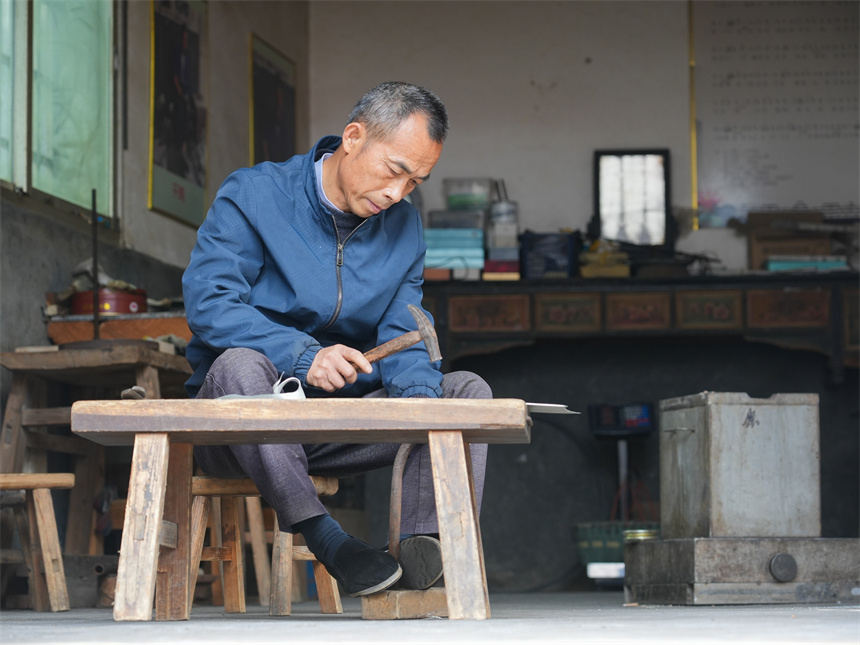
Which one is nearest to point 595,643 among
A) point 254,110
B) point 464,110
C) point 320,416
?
point 320,416

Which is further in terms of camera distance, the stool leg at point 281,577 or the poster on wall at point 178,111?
the poster on wall at point 178,111

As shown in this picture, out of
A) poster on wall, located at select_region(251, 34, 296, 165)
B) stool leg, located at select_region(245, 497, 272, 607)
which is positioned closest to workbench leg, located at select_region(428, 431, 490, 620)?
stool leg, located at select_region(245, 497, 272, 607)

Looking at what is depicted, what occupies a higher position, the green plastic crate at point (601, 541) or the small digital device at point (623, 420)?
the small digital device at point (623, 420)

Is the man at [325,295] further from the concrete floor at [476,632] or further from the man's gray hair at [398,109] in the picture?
the concrete floor at [476,632]

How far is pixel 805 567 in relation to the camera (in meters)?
3.45

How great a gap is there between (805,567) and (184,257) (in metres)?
3.20

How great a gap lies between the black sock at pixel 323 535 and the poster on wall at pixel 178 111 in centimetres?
337

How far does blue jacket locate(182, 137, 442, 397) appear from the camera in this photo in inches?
82.6

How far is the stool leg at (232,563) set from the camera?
266cm

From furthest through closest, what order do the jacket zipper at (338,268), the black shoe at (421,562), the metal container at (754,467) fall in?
the metal container at (754,467), the jacket zipper at (338,268), the black shoe at (421,562)

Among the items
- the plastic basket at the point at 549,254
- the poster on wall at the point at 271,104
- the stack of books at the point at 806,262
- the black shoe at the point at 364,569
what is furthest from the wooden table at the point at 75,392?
the stack of books at the point at 806,262

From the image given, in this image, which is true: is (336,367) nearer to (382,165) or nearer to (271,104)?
(382,165)

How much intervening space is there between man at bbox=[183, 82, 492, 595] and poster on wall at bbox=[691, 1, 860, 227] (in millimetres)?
4963

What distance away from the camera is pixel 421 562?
75.6 inches
